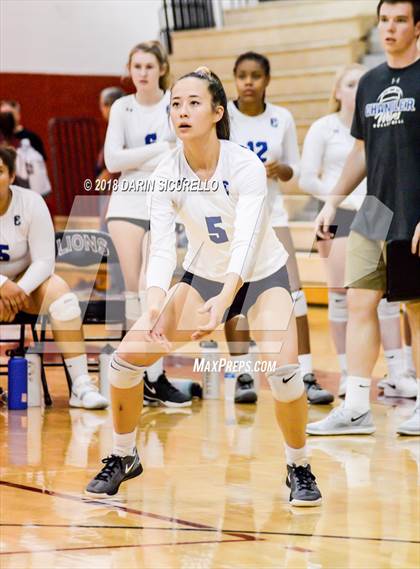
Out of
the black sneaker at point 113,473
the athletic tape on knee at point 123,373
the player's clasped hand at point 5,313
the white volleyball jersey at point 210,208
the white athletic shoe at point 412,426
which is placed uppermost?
Answer: the white volleyball jersey at point 210,208

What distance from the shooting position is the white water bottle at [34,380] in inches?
263

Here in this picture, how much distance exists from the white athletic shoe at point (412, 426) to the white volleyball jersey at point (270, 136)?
1159 millimetres

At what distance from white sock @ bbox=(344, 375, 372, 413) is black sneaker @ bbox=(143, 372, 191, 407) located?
115cm

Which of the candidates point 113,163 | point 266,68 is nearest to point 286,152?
point 266,68

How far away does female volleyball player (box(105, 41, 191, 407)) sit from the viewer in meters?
5.98

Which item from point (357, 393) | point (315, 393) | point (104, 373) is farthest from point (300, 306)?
point (104, 373)

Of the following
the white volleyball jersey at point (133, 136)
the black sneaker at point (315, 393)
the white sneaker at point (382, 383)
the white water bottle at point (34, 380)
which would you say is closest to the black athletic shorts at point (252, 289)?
the white volleyball jersey at point (133, 136)

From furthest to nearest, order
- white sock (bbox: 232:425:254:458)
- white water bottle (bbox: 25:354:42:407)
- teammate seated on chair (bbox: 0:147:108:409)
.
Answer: white water bottle (bbox: 25:354:42:407)
teammate seated on chair (bbox: 0:147:108:409)
white sock (bbox: 232:425:254:458)

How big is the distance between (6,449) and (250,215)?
2226mm

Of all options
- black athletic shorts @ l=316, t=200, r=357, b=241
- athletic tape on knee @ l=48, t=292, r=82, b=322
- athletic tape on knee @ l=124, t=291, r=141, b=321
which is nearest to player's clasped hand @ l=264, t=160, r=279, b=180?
black athletic shorts @ l=316, t=200, r=357, b=241

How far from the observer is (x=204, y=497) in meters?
4.83

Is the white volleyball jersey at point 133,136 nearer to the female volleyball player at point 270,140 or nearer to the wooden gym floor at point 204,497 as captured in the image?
the female volleyball player at point 270,140

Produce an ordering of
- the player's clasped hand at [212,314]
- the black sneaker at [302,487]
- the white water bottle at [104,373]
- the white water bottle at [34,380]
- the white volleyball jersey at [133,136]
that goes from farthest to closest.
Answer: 1. the white water bottle at [104,373]
2. the white water bottle at [34,380]
3. the white volleyball jersey at [133,136]
4. the black sneaker at [302,487]
5. the player's clasped hand at [212,314]

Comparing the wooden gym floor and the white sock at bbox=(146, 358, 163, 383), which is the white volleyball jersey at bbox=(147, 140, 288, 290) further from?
the white sock at bbox=(146, 358, 163, 383)
